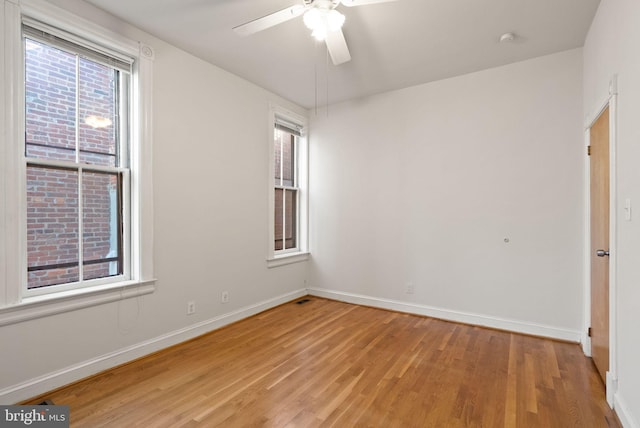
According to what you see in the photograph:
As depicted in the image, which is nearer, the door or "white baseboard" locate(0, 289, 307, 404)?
"white baseboard" locate(0, 289, 307, 404)

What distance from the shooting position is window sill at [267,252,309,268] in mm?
4168

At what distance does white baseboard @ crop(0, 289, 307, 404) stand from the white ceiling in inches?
107

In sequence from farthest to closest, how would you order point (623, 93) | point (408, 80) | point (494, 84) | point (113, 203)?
point (408, 80) < point (494, 84) < point (113, 203) < point (623, 93)

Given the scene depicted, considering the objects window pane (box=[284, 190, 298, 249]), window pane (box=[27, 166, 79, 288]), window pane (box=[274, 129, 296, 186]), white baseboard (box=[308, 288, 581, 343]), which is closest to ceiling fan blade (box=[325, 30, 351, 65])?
window pane (box=[274, 129, 296, 186])

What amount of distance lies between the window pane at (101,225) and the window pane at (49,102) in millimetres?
260

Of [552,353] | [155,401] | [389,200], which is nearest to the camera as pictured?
[155,401]

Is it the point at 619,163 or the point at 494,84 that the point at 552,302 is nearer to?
the point at 619,163

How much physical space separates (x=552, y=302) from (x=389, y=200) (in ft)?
6.64

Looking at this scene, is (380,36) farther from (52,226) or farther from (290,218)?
(52,226)

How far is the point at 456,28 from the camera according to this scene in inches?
106

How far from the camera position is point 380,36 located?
9.23 feet

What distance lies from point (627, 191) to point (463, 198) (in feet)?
5.96

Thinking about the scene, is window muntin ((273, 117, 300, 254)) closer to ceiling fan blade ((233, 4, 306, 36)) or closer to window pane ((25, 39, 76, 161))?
ceiling fan blade ((233, 4, 306, 36))

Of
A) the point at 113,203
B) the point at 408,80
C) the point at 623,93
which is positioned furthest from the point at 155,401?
the point at 408,80
